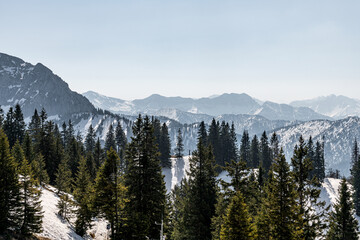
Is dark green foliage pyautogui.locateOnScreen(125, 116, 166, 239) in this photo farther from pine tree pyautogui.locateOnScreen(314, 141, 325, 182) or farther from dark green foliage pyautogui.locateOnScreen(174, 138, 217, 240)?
pine tree pyautogui.locateOnScreen(314, 141, 325, 182)

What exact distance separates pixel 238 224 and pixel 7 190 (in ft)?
61.1

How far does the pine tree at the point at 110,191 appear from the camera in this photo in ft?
83.8

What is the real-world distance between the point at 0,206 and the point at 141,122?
13.6m

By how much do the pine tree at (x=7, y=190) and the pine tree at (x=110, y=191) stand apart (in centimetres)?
660

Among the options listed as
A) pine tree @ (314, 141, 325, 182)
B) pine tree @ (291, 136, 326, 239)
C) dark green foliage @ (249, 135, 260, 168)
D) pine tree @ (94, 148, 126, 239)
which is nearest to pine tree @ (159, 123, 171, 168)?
dark green foliage @ (249, 135, 260, 168)

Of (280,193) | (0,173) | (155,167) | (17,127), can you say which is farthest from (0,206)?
(17,127)

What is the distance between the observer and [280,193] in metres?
21.4

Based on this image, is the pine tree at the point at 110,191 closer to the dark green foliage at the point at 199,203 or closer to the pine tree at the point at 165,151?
the dark green foliage at the point at 199,203

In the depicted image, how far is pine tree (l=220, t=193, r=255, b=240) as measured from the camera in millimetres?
20391

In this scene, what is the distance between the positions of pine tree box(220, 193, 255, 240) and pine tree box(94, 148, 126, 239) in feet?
33.2

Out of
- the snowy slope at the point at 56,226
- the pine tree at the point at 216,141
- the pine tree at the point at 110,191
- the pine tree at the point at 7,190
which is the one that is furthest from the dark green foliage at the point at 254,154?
the pine tree at the point at 7,190

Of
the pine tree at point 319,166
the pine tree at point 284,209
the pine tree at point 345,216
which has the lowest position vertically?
the pine tree at point 319,166

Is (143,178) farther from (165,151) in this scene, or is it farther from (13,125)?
(165,151)

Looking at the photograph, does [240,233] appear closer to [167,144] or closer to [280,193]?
[280,193]
